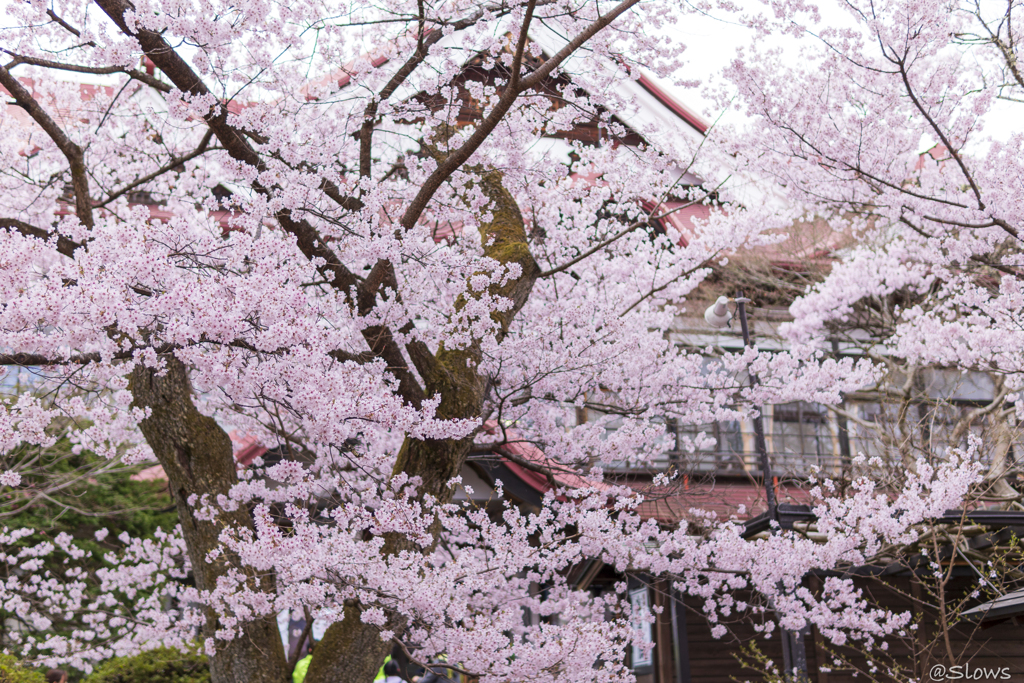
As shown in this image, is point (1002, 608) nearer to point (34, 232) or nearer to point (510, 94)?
point (510, 94)

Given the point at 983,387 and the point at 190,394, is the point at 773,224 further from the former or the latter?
the point at 190,394

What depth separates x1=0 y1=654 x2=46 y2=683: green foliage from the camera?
7.36 m

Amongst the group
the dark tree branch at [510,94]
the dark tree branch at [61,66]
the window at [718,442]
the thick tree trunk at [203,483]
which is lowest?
the thick tree trunk at [203,483]

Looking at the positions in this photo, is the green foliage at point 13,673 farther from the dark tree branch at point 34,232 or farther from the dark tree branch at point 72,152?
the dark tree branch at point 72,152

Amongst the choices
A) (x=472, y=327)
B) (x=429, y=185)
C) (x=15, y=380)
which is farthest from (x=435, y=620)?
(x=15, y=380)

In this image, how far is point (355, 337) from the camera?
729cm

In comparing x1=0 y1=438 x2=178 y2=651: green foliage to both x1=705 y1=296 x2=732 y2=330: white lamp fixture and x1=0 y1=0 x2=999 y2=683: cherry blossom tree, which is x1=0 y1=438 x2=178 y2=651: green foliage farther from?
x1=705 y1=296 x2=732 y2=330: white lamp fixture

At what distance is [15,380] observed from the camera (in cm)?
1290

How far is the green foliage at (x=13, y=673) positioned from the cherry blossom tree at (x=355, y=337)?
1151 mm

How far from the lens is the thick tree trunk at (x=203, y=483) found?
568 centimetres

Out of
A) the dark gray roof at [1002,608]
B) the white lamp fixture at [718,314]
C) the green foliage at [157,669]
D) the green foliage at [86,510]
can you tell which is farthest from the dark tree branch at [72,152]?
the dark gray roof at [1002,608]

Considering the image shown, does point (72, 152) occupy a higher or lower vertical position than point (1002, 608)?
higher

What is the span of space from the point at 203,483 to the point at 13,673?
11.3ft

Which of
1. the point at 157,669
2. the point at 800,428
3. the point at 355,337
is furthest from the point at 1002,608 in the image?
the point at 157,669
